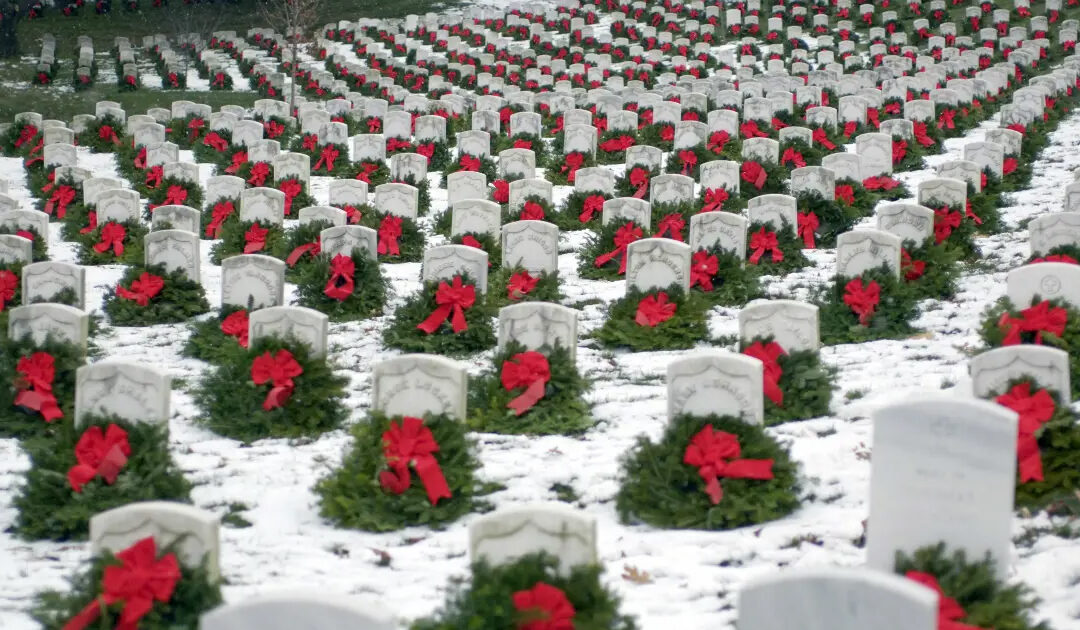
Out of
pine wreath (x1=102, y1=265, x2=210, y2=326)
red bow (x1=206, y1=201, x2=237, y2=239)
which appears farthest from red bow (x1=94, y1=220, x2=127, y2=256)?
pine wreath (x1=102, y1=265, x2=210, y2=326)

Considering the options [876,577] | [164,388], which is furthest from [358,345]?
[876,577]

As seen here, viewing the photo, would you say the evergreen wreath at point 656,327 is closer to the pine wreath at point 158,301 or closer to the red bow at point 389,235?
the red bow at point 389,235

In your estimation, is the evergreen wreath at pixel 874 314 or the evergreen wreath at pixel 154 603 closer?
the evergreen wreath at pixel 154 603

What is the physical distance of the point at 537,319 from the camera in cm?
802

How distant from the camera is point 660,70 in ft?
79.7

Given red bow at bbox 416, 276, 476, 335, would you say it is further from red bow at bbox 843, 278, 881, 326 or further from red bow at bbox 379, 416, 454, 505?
red bow at bbox 843, 278, 881, 326

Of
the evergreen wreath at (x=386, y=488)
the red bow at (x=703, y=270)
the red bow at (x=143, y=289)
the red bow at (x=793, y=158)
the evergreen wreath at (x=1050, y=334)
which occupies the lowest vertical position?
the evergreen wreath at (x=386, y=488)

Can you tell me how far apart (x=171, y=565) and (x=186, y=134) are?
584 inches

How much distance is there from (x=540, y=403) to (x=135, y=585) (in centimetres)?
344

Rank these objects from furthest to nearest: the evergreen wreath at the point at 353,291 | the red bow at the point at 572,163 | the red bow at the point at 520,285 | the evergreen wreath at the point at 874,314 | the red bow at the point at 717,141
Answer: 1. the red bow at the point at 717,141
2. the red bow at the point at 572,163
3. the evergreen wreath at the point at 353,291
4. the red bow at the point at 520,285
5. the evergreen wreath at the point at 874,314

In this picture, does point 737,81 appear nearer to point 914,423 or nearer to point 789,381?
point 789,381

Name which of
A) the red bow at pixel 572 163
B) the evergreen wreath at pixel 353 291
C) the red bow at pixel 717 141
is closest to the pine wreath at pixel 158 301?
the evergreen wreath at pixel 353 291

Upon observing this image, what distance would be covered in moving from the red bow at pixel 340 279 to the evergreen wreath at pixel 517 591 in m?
5.71

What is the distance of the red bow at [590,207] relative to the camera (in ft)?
42.1
